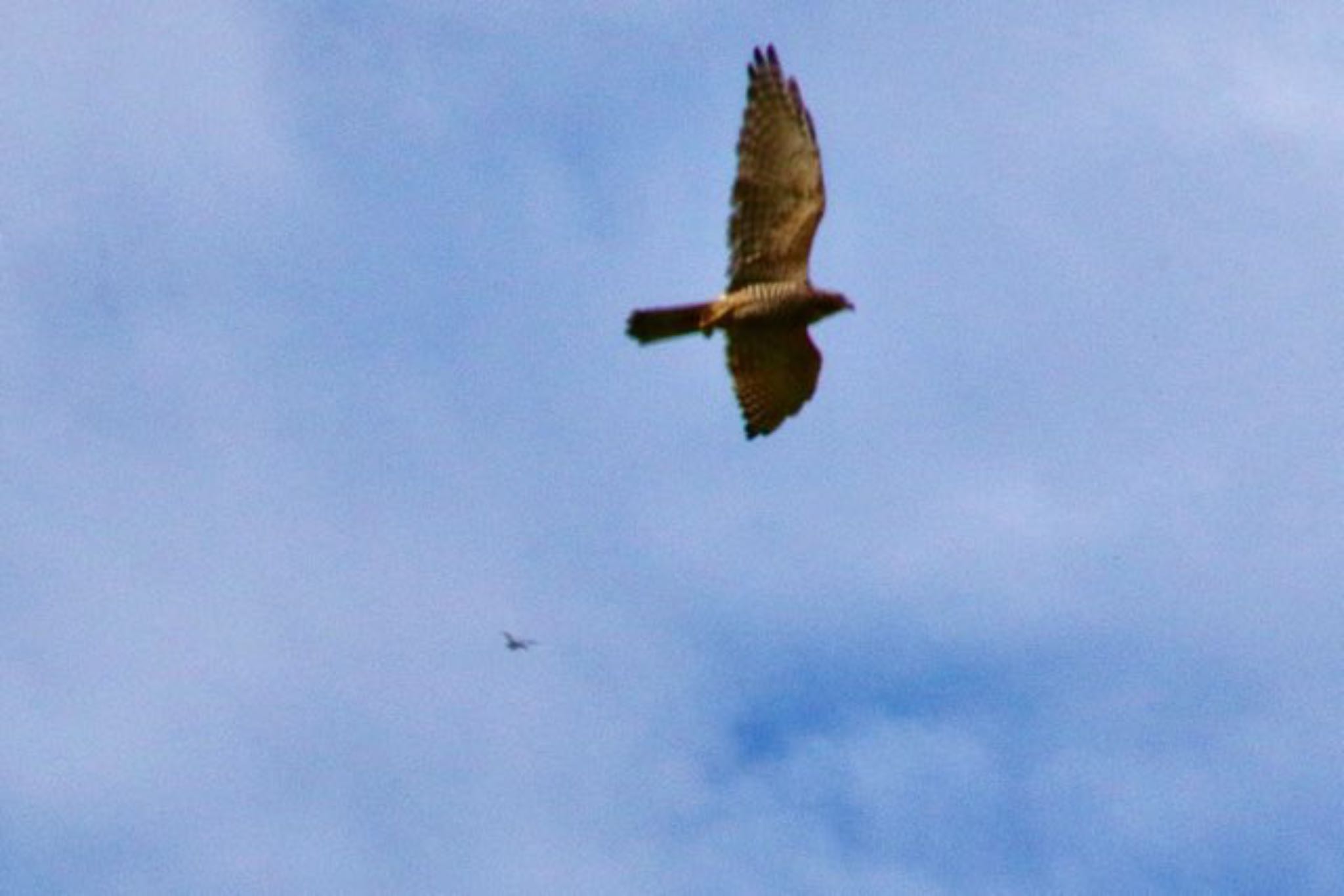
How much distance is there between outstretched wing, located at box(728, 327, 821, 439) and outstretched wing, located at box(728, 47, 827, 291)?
2.73 ft

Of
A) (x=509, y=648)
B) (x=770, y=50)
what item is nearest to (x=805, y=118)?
(x=770, y=50)

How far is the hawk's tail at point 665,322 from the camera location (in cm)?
5091

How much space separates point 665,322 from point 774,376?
7.41 feet

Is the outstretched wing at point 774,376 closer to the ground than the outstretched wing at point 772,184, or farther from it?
closer to the ground

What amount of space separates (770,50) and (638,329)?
3524 mm

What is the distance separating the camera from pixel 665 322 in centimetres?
5119

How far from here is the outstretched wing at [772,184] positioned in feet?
169

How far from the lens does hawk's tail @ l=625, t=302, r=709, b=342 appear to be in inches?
2004

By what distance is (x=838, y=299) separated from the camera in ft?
173

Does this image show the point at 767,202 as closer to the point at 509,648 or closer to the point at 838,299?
the point at 838,299

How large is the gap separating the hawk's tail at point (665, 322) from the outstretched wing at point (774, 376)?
115cm

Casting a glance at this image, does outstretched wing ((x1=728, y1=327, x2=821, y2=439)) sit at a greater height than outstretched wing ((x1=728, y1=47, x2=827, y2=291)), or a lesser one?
lesser

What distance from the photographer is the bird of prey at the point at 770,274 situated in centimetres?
5162

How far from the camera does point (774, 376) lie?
52969 mm
